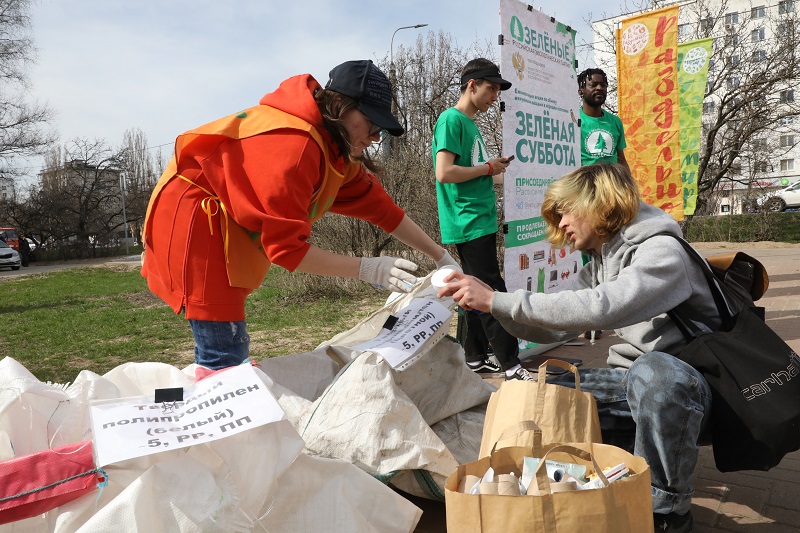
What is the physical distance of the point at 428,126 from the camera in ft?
51.0

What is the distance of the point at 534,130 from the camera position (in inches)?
194

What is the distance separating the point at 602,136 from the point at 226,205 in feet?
13.1

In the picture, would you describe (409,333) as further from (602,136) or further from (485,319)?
(602,136)

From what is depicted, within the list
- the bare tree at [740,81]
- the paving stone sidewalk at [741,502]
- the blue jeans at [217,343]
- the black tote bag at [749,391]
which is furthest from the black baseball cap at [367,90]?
the bare tree at [740,81]

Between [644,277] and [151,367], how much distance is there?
162cm

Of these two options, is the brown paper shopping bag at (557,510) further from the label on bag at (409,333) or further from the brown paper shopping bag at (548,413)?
the label on bag at (409,333)

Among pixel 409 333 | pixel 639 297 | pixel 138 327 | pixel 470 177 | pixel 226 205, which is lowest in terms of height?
pixel 138 327

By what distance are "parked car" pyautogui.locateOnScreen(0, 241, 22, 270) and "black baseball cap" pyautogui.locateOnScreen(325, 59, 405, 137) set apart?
29.8 metres

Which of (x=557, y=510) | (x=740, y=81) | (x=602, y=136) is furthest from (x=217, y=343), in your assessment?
(x=740, y=81)

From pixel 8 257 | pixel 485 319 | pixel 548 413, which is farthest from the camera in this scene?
pixel 8 257

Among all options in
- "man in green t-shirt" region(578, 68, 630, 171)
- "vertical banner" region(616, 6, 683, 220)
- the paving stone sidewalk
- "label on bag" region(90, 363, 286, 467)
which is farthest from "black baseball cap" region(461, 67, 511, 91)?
"vertical banner" region(616, 6, 683, 220)

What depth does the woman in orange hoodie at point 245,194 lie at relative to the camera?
2203mm

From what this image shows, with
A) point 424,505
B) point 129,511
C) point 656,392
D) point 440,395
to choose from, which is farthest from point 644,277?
point 129,511

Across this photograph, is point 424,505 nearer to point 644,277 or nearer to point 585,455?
point 585,455
